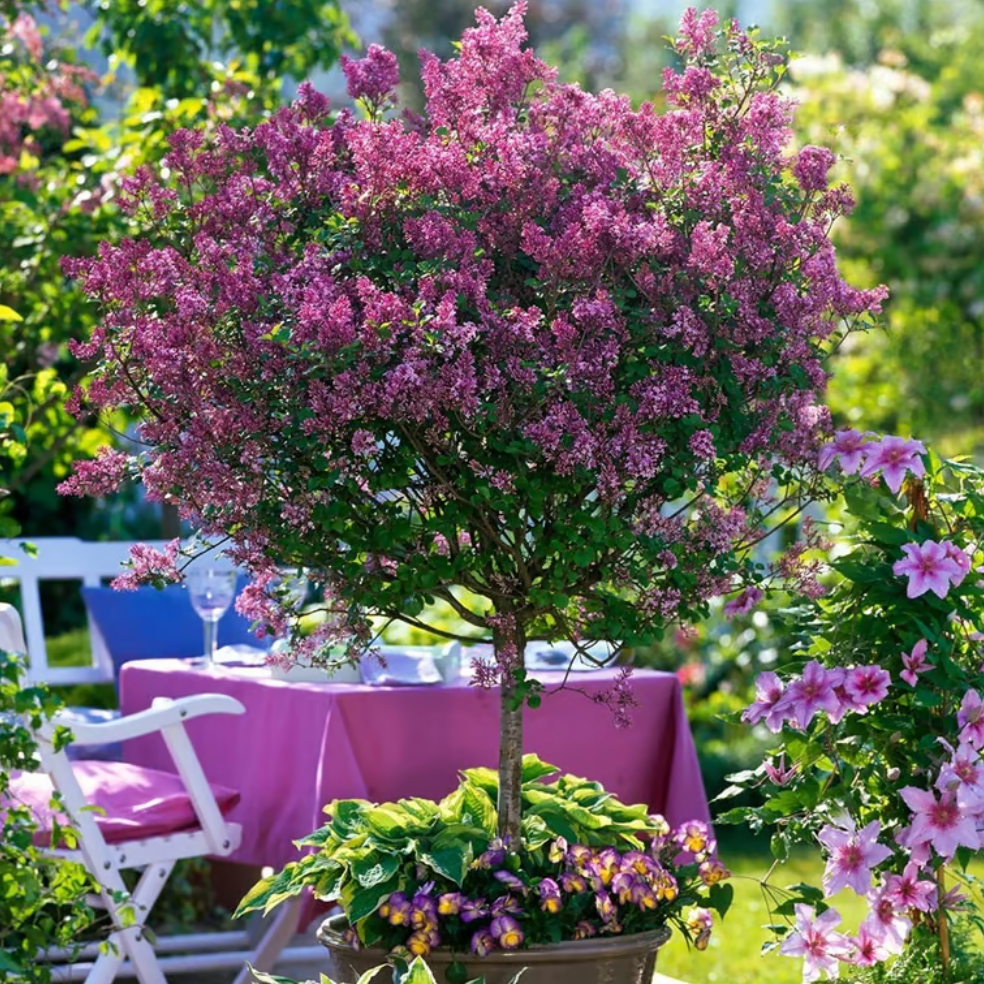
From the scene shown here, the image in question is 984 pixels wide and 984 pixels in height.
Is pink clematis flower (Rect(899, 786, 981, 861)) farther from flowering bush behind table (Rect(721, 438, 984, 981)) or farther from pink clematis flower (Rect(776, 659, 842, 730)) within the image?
pink clematis flower (Rect(776, 659, 842, 730))

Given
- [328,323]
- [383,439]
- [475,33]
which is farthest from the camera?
[475,33]

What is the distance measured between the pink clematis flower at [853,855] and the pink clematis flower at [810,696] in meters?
0.19

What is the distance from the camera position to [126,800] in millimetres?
3760

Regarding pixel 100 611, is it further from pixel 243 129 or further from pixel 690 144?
pixel 690 144

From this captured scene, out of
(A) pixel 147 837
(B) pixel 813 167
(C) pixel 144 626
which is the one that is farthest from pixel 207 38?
(B) pixel 813 167

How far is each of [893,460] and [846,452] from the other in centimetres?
8

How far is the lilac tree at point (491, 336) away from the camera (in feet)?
8.61

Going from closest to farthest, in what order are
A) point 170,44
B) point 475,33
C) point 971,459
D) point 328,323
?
point 328,323, point 475,33, point 971,459, point 170,44

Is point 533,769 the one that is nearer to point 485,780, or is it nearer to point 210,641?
point 485,780

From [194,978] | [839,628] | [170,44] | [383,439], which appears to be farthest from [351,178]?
[170,44]

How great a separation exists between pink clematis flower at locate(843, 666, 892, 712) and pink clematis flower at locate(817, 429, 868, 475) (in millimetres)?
345

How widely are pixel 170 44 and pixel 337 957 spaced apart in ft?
11.8

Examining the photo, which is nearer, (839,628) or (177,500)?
(177,500)

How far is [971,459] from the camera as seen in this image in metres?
3.20
